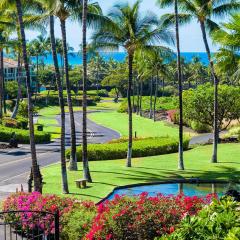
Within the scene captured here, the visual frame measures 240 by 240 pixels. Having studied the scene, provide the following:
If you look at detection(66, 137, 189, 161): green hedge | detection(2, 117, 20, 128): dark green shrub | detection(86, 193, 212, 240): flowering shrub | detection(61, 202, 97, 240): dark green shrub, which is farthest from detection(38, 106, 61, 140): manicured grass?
detection(86, 193, 212, 240): flowering shrub

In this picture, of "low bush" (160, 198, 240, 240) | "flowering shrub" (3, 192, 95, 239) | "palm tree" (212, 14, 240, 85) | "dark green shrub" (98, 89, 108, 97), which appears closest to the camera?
"low bush" (160, 198, 240, 240)

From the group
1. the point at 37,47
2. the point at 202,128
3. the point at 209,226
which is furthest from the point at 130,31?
the point at 37,47

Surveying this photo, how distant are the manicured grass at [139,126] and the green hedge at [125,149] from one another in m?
18.7

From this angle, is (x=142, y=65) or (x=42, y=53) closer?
(x=142, y=65)

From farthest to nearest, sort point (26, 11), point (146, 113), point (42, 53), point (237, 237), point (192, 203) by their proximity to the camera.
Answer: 1. point (42, 53)
2. point (146, 113)
3. point (26, 11)
4. point (192, 203)
5. point (237, 237)

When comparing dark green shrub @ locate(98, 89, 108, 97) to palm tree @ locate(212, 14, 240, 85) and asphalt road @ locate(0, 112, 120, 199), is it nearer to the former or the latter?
asphalt road @ locate(0, 112, 120, 199)

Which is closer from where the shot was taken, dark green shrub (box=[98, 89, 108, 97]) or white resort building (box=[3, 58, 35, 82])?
white resort building (box=[3, 58, 35, 82])

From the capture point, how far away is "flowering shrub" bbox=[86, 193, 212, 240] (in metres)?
15.8

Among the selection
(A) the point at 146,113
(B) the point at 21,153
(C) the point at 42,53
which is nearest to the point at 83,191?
(B) the point at 21,153

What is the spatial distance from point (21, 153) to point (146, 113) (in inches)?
2387

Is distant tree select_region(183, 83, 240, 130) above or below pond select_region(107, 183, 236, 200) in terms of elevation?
above

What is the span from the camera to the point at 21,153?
47.8 meters

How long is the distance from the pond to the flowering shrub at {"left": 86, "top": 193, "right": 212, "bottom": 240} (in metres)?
12.7

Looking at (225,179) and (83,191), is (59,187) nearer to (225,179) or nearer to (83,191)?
(83,191)
